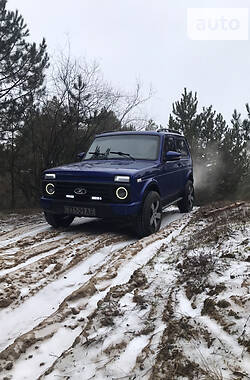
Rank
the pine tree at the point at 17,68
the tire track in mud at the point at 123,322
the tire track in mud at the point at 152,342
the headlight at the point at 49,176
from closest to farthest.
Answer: the tire track in mud at the point at 152,342
the tire track in mud at the point at 123,322
the headlight at the point at 49,176
the pine tree at the point at 17,68

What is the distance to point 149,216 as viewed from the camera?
17.8 feet

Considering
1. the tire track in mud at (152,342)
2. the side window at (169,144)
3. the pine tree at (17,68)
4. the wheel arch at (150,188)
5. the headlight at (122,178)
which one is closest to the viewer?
the tire track in mud at (152,342)

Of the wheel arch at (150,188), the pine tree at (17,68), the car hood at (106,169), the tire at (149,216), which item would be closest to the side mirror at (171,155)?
the car hood at (106,169)

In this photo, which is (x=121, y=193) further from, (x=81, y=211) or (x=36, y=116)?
(x=36, y=116)

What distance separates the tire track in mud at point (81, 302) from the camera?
217 centimetres

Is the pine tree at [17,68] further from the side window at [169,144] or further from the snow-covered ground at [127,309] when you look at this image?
the snow-covered ground at [127,309]

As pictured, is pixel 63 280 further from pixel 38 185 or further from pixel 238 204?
pixel 38 185

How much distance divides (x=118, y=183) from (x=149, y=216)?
0.82 m

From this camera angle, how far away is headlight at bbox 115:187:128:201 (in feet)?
16.8

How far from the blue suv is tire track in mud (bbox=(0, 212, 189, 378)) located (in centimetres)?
74

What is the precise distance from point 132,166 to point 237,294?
3.26 meters

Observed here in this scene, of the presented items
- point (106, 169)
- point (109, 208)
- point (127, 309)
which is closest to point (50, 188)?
point (106, 169)

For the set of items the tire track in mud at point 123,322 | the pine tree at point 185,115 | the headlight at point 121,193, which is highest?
the pine tree at point 185,115

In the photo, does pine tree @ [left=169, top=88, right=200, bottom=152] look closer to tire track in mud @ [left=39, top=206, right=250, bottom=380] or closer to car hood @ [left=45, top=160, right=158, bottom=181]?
car hood @ [left=45, top=160, right=158, bottom=181]
